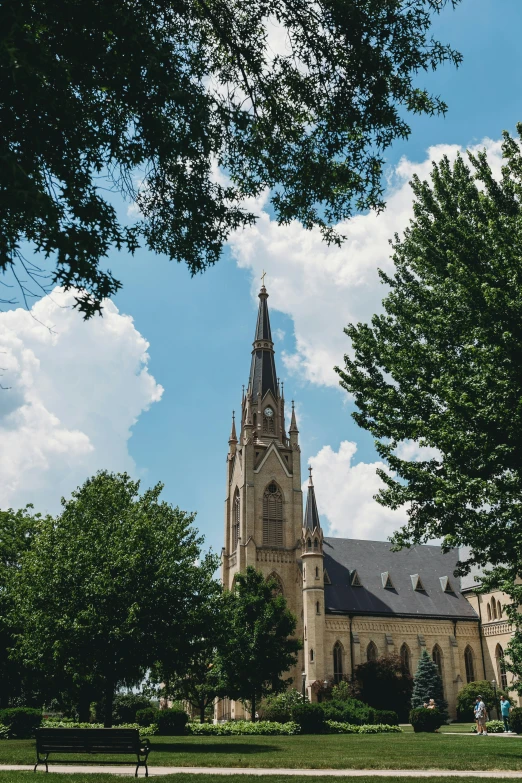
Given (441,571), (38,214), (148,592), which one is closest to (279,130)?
(38,214)

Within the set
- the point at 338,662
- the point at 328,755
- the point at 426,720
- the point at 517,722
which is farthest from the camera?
the point at 338,662

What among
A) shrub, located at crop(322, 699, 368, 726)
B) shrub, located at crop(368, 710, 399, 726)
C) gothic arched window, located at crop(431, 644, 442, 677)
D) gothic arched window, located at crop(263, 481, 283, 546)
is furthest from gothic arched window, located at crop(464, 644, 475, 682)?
shrub, located at crop(368, 710, 399, 726)

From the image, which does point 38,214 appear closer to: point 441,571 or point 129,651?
point 129,651

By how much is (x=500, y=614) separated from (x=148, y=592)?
41.9 meters

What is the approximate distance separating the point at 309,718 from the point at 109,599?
46.7ft

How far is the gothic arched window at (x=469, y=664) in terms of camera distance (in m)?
55.5

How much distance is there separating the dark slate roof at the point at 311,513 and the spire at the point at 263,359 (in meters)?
11.3

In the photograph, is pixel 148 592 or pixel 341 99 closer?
pixel 341 99

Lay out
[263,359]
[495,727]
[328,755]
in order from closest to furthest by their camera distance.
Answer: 1. [328,755]
2. [495,727]
3. [263,359]

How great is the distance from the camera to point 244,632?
35.4 metres

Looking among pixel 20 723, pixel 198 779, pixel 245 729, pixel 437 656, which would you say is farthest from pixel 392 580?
pixel 198 779

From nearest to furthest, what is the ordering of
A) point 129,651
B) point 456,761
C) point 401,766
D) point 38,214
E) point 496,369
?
point 38,214 < point 496,369 < point 401,766 < point 456,761 < point 129,651

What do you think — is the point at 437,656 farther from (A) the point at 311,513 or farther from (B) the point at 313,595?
(A) the point at 311,513

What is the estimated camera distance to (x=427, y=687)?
47125mm
